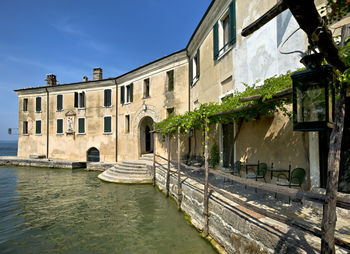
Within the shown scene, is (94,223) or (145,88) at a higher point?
(145,88)

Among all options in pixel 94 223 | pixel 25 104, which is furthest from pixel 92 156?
pixel 94 223

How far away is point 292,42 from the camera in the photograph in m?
5.32

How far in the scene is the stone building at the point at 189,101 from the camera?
556 cm

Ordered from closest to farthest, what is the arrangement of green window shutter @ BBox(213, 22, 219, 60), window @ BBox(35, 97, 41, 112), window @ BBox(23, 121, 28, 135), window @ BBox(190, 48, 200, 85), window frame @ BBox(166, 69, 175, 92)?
green window shutter @ BBox(213, 22, 219, 60), window @ BBox(190, 48, 200, 85), window frame @ BBox(166, 69, 175, 92), window @ BBox(35, 97, 41, 112), window @ BBox(23, 121, 28, 135)

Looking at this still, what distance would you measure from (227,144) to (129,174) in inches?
271

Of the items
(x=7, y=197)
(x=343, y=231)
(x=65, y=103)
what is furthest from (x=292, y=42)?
(x=65, y=103)

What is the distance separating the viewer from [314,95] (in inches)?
87.0

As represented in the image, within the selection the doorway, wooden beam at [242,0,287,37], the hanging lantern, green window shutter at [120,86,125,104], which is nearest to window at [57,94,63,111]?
green window shutter at [120,86,125,104]

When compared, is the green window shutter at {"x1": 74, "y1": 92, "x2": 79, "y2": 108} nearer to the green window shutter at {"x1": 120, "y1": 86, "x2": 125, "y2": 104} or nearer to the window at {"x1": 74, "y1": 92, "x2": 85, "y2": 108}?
the window at {"x1": 74, "y1": 92, "x2": 85, "y2": 108}

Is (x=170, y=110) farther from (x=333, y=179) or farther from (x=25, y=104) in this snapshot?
(x=25, y=104)

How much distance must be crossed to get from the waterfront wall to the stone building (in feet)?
6.84

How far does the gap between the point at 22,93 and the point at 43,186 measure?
1633cm

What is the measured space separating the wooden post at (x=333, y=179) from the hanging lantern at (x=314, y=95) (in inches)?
3.4

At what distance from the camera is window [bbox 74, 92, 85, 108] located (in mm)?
20312
